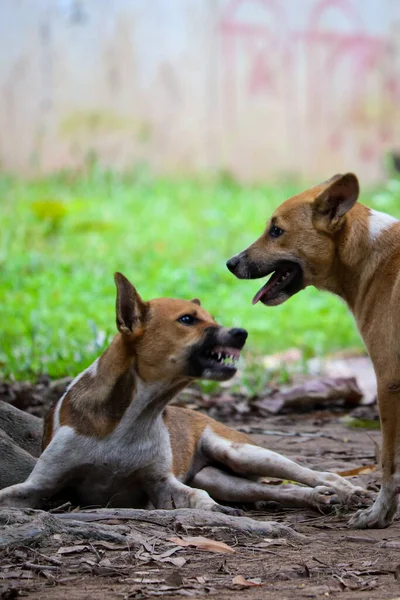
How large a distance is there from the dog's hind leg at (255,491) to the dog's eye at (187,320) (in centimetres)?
97

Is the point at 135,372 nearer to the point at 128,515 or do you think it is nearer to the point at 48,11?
the point at 128,515

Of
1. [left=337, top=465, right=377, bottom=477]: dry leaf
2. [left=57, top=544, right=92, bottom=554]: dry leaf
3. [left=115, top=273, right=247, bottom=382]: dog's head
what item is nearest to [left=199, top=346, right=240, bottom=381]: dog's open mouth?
[left=115, top=273, right=247, bottom=382]: dog's head

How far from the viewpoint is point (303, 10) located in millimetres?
15438

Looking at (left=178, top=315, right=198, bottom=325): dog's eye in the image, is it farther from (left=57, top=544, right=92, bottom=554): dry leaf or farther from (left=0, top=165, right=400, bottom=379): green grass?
(left=0, top=165, right=400, bottom=379): green grass

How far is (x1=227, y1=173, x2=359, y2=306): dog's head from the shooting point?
5.36m

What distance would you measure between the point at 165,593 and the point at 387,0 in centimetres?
1351

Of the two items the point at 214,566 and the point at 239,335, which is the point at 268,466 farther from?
the point at 214,566

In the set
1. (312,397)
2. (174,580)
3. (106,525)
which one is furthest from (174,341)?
(312,397)

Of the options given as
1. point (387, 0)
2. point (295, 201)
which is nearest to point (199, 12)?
point (387, 0)

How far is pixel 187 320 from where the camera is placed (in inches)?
201

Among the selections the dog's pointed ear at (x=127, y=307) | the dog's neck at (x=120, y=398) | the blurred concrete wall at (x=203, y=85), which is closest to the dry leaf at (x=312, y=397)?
the dog's neck at (x=120, y=398)

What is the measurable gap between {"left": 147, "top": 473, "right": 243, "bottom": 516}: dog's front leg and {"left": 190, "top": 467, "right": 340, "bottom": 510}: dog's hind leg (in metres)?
0.32

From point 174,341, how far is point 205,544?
3.49 feet

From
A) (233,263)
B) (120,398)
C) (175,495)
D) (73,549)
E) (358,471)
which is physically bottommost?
(358,471)
